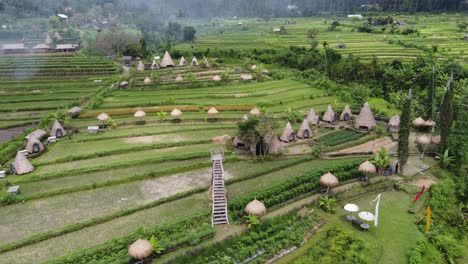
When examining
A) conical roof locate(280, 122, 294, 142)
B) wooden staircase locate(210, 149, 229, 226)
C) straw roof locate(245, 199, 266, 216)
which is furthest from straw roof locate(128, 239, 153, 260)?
conical roof locate(280, 122, 294, 142)

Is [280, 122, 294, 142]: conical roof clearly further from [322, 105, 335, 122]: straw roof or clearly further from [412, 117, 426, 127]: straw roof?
[412, 117, 426, 127]: straw roof

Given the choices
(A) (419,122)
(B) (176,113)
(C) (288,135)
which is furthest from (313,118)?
(B) (176,113)

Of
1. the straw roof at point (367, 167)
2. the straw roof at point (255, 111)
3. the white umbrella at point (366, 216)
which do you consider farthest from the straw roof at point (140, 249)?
the straw roof at point (255, 111)

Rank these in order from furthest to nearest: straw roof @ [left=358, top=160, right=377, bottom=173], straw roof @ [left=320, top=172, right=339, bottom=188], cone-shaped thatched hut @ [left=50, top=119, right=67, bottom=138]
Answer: cone-shaped thatched hut @ [left=50, top=119, right=67, bottom=138]
straw roof @ [left=358, top=160, right=377, bottom=173]
straw roof @ [left=320, top=172, right=339, bottom=188]

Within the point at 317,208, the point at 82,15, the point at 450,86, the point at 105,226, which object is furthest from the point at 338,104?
the point at 82,15

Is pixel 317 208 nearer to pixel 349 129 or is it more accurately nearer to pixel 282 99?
pixel 349 129

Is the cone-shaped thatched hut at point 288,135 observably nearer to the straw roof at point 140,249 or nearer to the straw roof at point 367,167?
the straw roof at point 367,167
